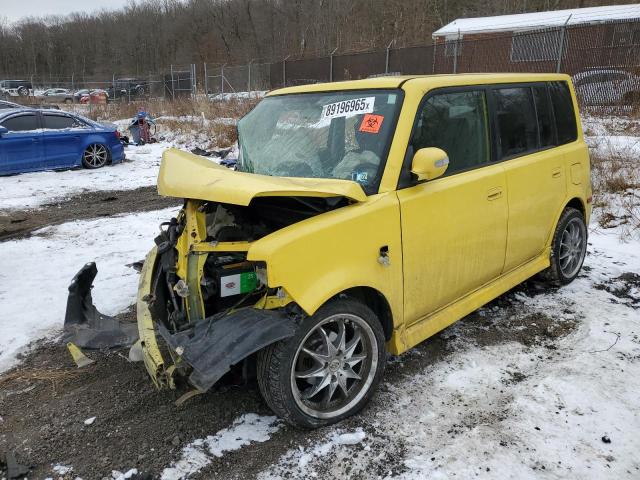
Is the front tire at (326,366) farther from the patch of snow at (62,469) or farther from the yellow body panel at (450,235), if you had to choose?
the patch of snow at (62,469)

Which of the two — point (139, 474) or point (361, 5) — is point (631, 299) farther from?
point (361, 5)

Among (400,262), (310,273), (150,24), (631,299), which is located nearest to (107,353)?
(310,273)

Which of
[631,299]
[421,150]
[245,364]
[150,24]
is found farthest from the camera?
[150,24]

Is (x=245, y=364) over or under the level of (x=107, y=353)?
over

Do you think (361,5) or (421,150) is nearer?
(421,150)

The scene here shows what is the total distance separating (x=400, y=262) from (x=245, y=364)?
42.1 inches

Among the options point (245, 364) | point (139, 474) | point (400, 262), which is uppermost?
point (400, 262)

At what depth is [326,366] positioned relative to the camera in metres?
2.76

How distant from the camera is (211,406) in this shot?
119 inches

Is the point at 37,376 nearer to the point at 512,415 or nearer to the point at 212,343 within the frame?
the point at 212,343

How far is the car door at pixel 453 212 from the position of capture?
3.02 m

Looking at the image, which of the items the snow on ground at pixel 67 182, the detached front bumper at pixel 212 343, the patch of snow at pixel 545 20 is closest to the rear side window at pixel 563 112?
the detached front bumper at pixel 212 343

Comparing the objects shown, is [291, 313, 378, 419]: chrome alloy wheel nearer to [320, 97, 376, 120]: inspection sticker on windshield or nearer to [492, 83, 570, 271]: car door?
[320, 97, 376, 120]: inspection sticker on windshield

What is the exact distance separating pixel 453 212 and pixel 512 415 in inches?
50.4
